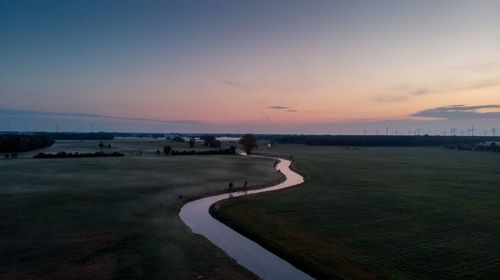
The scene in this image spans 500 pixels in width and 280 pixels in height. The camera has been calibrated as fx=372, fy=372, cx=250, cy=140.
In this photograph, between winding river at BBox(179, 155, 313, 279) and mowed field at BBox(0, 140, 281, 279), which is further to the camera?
winding river at BBox(179, 155, 313, 279)

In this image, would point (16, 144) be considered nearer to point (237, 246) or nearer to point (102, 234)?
point (102, 234)

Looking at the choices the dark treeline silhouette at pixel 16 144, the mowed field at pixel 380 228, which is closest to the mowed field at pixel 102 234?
the mowed field at pixel 380 228

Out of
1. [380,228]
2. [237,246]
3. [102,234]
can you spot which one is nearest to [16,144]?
[102,234]

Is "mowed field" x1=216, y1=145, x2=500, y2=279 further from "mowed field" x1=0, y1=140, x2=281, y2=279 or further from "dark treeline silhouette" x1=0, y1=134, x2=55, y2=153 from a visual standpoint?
"dark treeline silhouette" x1=0, y1=134, x2=55, y2=153

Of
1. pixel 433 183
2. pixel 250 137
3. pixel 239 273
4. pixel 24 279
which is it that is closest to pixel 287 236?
pixel 239 273

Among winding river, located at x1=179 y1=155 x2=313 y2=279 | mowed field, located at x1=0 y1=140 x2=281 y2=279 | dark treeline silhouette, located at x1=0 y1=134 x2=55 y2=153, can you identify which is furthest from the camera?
dark treeline silhouette, located at x1=0 y1=134 x2=55 y2=153

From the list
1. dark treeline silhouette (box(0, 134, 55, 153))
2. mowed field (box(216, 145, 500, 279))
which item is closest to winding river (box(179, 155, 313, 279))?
mowed field (box(216, 145, 500, 279))

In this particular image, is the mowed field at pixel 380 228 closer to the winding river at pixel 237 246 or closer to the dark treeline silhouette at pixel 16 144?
the winding river at pixel 237 246
